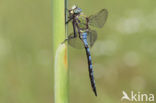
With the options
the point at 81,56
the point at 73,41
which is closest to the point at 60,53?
the point at 73,41

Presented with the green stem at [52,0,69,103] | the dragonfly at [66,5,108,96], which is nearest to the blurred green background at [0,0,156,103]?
the dragonfly at [66,5,108,96]

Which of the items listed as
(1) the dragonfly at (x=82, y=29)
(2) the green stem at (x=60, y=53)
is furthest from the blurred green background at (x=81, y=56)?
(2) the green stem at (x=60, y=53)

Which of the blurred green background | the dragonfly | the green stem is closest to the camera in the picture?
the green stem

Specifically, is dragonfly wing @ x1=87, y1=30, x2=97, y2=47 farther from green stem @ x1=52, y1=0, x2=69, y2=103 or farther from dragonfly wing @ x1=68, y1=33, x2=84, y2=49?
green stem @ x1=52, y1=0, x2=69, y2=103

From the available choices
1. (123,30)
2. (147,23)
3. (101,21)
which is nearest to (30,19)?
(123,30)

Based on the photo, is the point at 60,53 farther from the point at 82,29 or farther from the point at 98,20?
the point at 98,20

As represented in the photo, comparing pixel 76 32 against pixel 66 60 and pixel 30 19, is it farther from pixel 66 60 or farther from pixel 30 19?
pixel 30 19

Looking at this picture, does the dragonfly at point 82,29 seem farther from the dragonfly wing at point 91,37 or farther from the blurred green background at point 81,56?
the blurred green background at point 81,56
